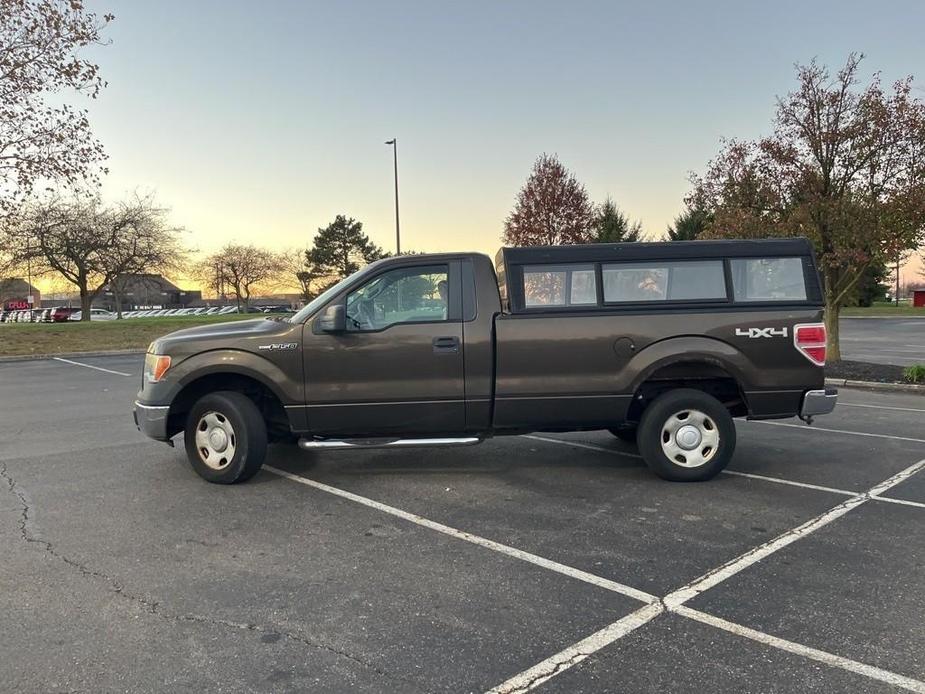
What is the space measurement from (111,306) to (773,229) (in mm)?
97293

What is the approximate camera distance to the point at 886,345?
19.2 m

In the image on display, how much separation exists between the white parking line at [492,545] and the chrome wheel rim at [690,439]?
204cm

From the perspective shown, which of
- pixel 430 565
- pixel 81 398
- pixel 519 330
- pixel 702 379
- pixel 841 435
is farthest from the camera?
pixel 81 398

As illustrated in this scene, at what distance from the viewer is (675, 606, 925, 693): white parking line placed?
8.58 feet

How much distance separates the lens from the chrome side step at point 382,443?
5.31 m

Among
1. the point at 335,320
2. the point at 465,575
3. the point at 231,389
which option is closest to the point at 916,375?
the point at 335,320

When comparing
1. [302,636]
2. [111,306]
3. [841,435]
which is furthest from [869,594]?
[111,306]

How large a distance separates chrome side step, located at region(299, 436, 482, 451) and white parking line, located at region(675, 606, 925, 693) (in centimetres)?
247

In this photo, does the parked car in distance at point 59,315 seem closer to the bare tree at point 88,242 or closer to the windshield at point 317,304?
the bare tree at point 88,242

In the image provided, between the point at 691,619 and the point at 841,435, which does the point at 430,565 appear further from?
the point at 841,435

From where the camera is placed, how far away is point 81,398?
11.0 meters

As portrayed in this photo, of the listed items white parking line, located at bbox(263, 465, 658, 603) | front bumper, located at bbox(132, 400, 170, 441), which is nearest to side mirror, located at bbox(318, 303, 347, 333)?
white parking line, located at bbox(263, 465, 658, 603)

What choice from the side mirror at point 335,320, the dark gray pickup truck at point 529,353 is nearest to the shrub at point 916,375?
the dark gray pickup truck at point 529,353

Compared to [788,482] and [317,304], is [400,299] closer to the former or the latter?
[317,304]
